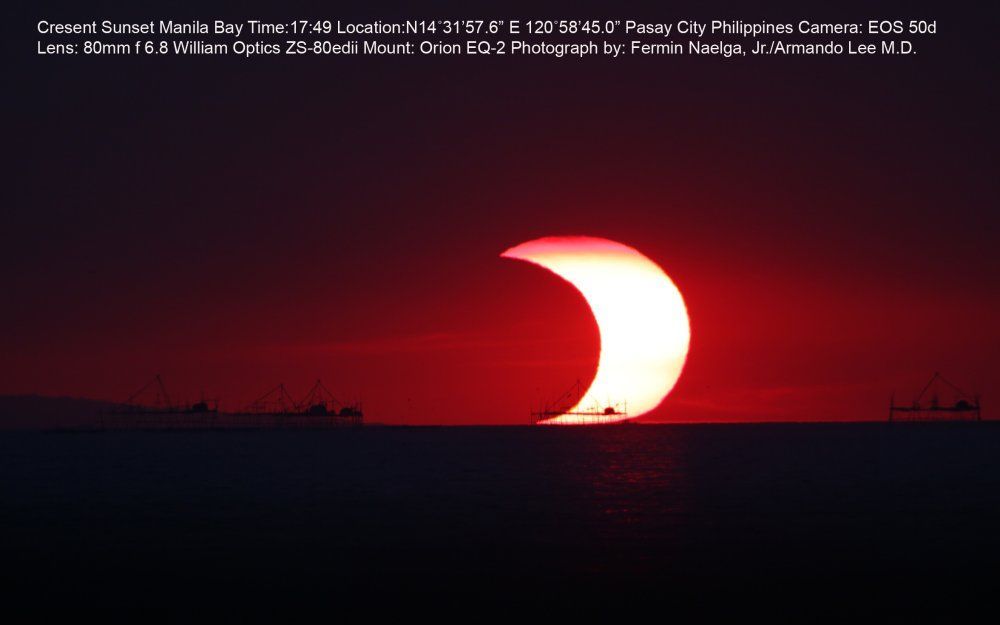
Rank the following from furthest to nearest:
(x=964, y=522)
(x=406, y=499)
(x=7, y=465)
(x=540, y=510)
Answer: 1. (x=7, y=465)
2. (x=406, y=499)
3. (x=540, y=510)
4. (x=964, y=522)

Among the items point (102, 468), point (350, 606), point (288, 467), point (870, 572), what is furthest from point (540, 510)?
point (102, 468)

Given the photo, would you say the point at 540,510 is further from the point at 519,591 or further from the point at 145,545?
the point at 519,591

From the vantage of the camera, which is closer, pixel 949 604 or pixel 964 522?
pixel 949 604

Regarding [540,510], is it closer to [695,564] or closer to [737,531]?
[737,531]

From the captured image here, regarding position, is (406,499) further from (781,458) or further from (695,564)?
(781,458)

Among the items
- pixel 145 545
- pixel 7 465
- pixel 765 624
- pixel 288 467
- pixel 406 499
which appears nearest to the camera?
pixel 765 624

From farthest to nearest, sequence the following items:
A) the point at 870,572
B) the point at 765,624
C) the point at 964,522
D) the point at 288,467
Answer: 1. the point at 288,467
2. the point at 964,522
3. the point at 870,572
4. the point at 765,624

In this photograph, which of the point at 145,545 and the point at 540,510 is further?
the point at 540,510

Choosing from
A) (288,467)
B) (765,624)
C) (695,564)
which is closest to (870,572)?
(695,564)

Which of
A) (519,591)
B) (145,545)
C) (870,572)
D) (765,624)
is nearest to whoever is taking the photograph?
(765,624)
